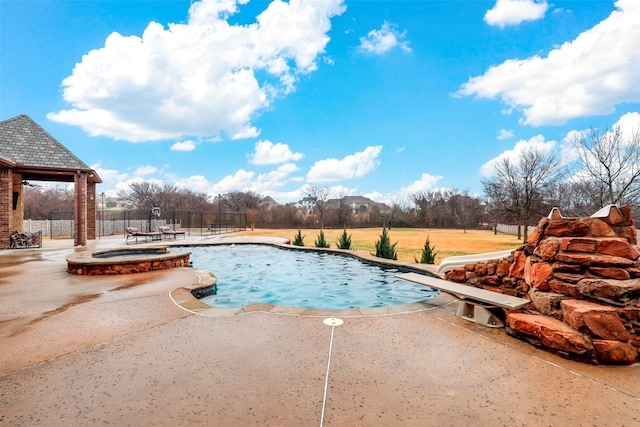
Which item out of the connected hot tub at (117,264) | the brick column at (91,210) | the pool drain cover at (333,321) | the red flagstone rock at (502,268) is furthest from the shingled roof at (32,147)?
the red flagstone rock at (502,268)

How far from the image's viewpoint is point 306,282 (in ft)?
25.0

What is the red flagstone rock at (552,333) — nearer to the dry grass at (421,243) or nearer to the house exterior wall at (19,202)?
the dry grass at (421,243)

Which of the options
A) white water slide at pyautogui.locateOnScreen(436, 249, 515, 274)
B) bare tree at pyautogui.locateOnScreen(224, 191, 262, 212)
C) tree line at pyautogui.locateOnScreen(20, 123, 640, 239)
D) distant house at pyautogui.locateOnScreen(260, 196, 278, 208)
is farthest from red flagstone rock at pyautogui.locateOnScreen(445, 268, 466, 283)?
bare tree at pyautogui.locateOnScreen(224, 191, 262, 212)

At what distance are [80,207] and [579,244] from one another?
1723 cm

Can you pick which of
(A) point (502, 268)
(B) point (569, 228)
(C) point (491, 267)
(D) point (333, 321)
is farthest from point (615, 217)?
(D) point (333, 321)

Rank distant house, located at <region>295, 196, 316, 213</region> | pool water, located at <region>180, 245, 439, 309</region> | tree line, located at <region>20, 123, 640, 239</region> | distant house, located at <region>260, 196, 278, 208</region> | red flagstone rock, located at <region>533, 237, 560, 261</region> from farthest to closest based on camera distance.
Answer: distant house, located at <region>295, 196, 316, 213</region>
distant house, located at <region>260, 196, 278, 208</region>
tree line, located at <region>20, 123, 640, 239</region>
pool water, located at <region>180, 245, 439, 309</region>
red flagstone rock, located at <region>533, 237, 560, 261</region>

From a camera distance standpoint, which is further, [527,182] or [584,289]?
[527,182]

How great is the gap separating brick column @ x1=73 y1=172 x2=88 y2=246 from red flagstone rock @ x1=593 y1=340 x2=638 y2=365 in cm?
1725

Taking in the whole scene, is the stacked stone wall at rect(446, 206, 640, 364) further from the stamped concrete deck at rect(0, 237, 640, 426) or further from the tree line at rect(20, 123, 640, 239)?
the tree line at rect(20, 123, 640, 239)

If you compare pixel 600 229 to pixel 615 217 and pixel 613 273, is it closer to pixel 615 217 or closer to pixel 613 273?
pixel 615 217

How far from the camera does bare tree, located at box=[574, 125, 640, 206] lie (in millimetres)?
17469

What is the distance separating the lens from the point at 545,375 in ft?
8.47

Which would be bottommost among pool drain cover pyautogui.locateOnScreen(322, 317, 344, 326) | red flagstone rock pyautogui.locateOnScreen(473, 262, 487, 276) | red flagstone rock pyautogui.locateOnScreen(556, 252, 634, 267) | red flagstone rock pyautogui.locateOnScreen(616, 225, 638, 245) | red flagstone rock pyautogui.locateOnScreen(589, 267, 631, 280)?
pool drain cover pyautogui.locateOnScreen(322, 317, 344, 326)

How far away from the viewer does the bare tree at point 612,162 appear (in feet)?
57.3
